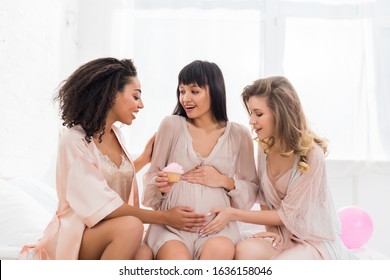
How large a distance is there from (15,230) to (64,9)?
196 centimetres

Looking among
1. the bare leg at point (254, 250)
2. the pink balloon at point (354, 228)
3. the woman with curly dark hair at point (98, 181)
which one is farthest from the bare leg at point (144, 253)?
the pink balloon at point (354, 228)

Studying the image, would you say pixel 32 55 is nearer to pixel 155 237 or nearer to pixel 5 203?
pixel 5 203

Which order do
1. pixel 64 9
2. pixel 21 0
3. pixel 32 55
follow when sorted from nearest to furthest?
pixel 21 0 < pixel 32 55 < pixel 64 9

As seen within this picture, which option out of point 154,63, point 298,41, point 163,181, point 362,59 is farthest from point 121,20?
point 163,181

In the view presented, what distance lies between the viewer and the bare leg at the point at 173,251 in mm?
1573

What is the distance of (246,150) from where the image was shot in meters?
1.90

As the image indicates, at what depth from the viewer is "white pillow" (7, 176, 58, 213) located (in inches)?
86.7

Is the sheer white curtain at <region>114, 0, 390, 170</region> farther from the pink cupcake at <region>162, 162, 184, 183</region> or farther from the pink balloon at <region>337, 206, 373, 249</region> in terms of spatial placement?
the pink cupcake at <region>162, 162, 184, 183</region>

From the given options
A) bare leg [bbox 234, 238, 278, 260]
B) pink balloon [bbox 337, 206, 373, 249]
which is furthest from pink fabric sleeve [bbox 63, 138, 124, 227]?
pink balloon [bbox 337, 206, 373, 249]

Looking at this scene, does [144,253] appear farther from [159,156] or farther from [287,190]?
[287,190]

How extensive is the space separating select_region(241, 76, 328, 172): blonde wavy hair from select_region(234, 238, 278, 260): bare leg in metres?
0.31

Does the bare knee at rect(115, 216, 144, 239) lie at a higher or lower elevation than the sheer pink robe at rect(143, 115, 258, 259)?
lower

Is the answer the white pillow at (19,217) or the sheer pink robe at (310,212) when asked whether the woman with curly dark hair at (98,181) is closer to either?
the white pillow at (19,217)

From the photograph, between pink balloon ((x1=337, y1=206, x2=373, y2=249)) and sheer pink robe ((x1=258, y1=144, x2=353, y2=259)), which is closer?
sheer pink robe ((x1=258, y1=144, x2=353, y2=259))
